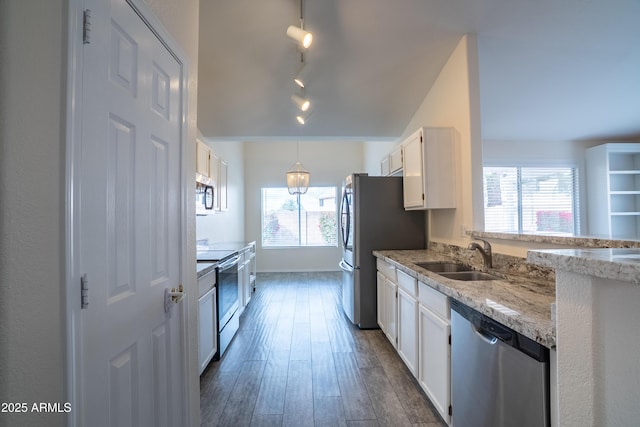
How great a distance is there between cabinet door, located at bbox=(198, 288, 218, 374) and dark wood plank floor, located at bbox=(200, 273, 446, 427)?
172 mm

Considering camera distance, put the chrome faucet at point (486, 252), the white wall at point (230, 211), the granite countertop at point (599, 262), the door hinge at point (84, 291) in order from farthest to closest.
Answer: the white wall at point (230, 211) < the chrome faucet at point (486, 252) < the door hinge at point (84, 291) < the granite countertop at point (599, 262)

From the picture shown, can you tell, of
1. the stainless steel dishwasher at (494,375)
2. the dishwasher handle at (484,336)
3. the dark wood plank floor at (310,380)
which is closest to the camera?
the stainless steel dishwasher at (494,375)

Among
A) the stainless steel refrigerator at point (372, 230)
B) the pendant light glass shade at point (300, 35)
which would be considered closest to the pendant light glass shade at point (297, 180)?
the stainless steel refrigerator at point (372, 230)

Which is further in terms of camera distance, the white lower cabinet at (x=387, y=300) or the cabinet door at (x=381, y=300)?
the cabinet door at (x=381, y=300)

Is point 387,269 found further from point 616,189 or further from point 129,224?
point 616,189

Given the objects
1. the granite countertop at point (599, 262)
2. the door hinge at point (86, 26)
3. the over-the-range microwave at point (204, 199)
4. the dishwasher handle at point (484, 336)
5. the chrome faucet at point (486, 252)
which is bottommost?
the dishwasher handle at point (484, 336)

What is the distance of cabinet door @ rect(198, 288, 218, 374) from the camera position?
2104 mm

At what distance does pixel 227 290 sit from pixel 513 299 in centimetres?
241

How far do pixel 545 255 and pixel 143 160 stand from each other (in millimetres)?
1336

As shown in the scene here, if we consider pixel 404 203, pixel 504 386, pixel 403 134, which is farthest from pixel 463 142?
pixel 504 386

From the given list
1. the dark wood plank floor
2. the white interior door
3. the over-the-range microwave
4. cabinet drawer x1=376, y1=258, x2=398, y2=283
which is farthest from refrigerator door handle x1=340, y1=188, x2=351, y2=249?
the white interior door

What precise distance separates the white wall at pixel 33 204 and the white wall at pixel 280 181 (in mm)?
6052

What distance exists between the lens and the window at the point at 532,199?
14.8 ft

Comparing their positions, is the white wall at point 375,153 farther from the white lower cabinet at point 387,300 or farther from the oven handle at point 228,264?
the oven handle at point 228,264
